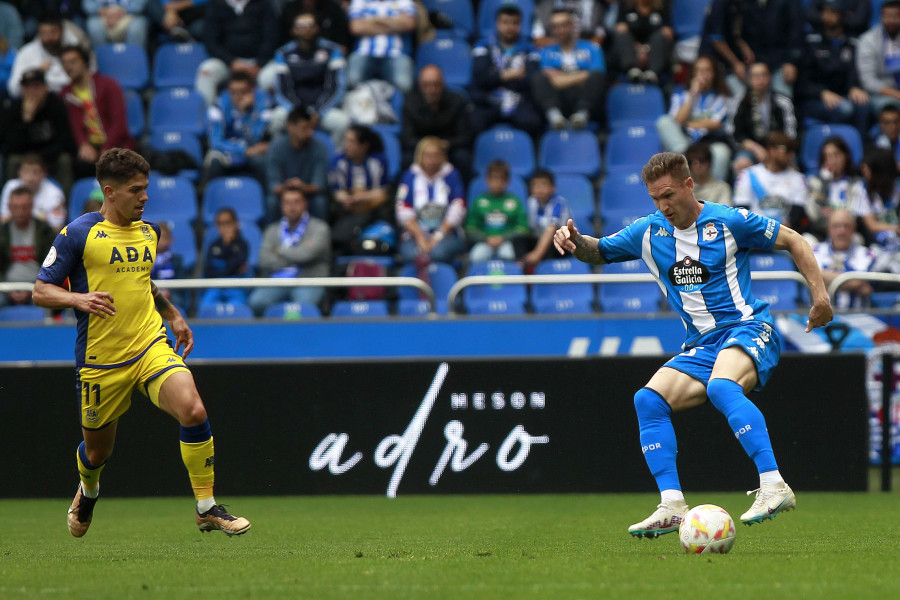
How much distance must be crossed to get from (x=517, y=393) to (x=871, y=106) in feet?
22.4

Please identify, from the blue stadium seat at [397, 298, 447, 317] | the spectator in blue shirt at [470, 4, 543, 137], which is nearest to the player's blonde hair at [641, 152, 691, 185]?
the blue stadium seat at [397, 298, 447, 317]

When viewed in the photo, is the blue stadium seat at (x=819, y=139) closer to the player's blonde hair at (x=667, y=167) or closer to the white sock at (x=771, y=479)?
the player's blonde hair at (x=667, y=167)

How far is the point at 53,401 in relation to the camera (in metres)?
9.97

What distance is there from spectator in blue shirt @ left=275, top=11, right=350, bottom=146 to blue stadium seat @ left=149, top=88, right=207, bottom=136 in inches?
47.0

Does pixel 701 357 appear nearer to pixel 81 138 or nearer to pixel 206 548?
pixel 206 548

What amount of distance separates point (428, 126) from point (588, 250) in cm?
719

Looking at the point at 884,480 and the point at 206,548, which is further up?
the point at 206,548

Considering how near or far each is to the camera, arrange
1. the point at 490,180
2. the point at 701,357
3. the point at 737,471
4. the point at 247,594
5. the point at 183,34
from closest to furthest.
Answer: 1. the point at 247,594
2. the point at 701,357
3. the point at 737,471
4. the point at 490,180
5. the point at 183,34

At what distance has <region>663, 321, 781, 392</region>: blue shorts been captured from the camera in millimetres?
6082

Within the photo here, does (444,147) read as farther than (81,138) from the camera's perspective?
No

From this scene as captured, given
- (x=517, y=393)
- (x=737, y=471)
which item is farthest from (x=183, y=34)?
(x=737, y=471)

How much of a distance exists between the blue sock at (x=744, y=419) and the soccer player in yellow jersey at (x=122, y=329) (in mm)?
2648

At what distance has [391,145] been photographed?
13.7m

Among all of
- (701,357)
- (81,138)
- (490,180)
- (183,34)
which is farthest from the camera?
(183,34)
